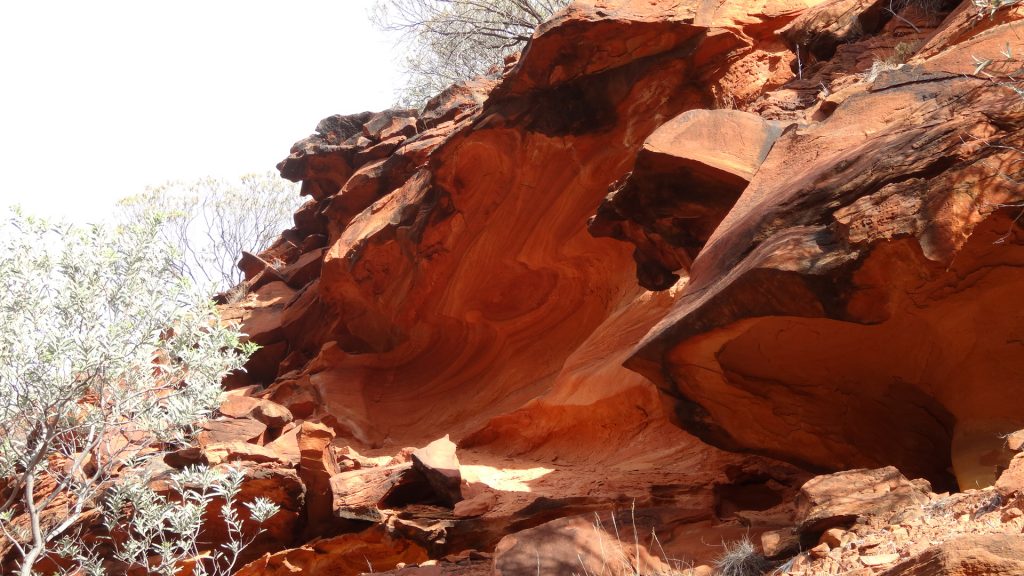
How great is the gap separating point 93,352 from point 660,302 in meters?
4.91

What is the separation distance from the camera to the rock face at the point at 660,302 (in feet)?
14.6

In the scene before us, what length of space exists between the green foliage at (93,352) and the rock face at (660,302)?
1065 millimetres

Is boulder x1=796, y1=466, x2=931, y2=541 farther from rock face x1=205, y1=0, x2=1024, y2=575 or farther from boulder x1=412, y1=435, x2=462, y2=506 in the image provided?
boulder x1=412, y1=435, x2=462, y2=506

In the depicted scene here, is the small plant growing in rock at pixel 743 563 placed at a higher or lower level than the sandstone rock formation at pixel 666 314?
lower

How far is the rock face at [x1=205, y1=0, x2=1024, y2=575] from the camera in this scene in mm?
4453

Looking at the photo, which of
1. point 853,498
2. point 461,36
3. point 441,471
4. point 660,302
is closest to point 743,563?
point 853,498

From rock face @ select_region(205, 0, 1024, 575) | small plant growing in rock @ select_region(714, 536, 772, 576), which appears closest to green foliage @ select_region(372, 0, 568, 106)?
rock face @ select_region(205, 0, 1024, 575)

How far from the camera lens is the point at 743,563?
4.27 meters

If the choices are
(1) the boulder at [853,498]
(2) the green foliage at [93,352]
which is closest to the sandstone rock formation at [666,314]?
(1) the boulder at [853,498]

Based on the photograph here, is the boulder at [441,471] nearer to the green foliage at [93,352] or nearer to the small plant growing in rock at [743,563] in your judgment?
the green foliage at [93,352]

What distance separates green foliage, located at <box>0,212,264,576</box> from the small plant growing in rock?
4.04 meters

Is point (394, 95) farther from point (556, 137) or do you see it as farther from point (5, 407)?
point (5, 407)

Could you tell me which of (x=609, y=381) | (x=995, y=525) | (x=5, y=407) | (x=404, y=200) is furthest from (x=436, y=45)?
(x=995, y=525)

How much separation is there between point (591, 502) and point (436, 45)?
488 inches
